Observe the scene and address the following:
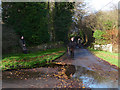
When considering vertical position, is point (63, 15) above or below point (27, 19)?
above

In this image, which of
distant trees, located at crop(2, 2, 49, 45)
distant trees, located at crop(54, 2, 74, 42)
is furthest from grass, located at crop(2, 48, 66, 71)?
distant trees, located at crop(54, 2, 74, 42)

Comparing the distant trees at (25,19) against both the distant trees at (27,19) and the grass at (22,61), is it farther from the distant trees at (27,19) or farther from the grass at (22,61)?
A: the grass at (22,61)

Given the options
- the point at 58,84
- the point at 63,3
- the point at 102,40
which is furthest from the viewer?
the point at 63,3

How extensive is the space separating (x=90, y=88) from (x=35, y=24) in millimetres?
13853

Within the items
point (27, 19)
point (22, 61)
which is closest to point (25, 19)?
point (27, 19)

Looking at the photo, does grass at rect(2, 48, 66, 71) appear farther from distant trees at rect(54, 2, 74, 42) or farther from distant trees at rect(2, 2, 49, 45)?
distant trees at rect(54, 2, 74, 42)

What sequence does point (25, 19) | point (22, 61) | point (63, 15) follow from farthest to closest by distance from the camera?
point (63, 15) < point (25, 19) < point (22, 61)

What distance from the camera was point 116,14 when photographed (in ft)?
62.3

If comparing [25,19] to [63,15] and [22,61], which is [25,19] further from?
[63,15]

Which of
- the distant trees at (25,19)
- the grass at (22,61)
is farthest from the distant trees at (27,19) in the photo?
the grass at (22,61)

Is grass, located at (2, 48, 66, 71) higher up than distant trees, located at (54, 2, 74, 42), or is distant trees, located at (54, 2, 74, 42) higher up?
distant trees, located at (54, 2, 74, 42)

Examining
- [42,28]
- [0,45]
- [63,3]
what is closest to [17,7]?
[42,28]

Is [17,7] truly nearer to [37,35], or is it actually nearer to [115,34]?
[37,35]

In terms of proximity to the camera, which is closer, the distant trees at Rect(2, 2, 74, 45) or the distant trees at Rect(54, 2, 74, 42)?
the distant trees at Rect(2, 2, 74, 45)
